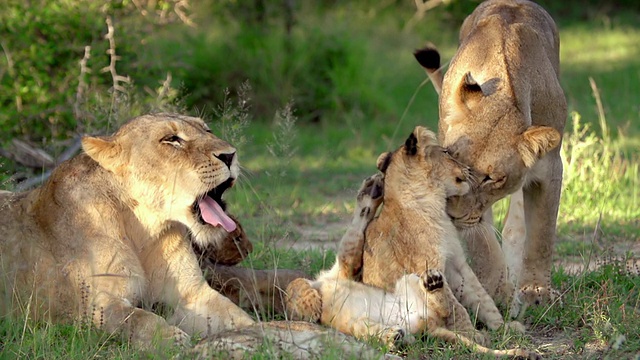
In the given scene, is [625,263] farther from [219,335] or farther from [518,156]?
[219,335]

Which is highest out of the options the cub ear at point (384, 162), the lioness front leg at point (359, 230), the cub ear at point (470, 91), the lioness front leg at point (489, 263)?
the cub ear at point (470, 91)

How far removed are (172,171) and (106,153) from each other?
0.84 feet

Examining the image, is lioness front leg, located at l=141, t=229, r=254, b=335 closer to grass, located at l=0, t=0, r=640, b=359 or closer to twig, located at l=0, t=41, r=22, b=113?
grass, located at l=0, t=0, r=640, b=359

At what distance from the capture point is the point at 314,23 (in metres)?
10.3

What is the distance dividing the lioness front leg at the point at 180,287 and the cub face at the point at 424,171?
78cm

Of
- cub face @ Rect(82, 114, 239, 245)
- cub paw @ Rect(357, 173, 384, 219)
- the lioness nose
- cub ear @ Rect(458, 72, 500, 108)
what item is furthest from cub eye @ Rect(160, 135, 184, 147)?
cub ear @ Rect(458, 72, 500, 108)

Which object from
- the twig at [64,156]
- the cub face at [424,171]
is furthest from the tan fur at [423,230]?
the twig at [64,156]

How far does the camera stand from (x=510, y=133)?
169 inches

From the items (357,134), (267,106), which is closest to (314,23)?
(267,106)

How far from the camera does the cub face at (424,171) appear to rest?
416 cm

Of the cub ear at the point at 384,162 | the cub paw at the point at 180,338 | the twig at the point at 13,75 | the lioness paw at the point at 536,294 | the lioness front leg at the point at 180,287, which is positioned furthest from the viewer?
the twig at the point at 13,75

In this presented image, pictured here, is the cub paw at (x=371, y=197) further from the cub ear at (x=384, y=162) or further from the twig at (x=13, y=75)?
the twig at (x=13, y=75)

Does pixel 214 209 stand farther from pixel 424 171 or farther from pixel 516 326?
pixel 516 326

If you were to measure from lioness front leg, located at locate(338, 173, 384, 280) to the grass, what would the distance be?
439mm
